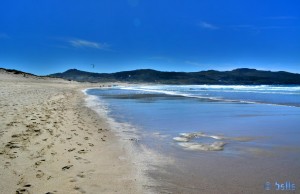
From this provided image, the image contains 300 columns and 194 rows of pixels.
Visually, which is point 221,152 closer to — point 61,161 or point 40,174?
point 61,161

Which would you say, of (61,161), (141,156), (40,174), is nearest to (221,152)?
(141,156)

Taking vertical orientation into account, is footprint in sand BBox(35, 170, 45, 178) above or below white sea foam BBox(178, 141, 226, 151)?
above

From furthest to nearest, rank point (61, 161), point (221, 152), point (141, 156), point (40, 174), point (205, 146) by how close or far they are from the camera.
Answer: point (205, 146) < point (221, 152) < point (141, 156) < point (61, 161) < point (40, 174)

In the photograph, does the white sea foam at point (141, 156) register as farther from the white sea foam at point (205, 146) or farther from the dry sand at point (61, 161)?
the white sea foam at point (205, 146)

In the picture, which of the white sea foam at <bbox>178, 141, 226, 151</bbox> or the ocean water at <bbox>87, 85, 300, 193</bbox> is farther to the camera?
Result: the white sea foam at <bbox>178, 141, 226, 151</bbox>

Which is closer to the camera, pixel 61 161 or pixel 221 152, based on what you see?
pixel 61 161

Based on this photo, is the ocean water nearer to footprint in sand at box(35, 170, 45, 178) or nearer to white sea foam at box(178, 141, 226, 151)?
white sea foam at box(178, 141, 226, 151)

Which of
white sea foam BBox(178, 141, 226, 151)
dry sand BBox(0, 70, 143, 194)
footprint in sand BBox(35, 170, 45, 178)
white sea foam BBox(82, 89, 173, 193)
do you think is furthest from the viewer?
white sea foam BBox(178, 141, 226, 151)

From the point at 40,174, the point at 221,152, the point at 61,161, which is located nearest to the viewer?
the point at 40,174

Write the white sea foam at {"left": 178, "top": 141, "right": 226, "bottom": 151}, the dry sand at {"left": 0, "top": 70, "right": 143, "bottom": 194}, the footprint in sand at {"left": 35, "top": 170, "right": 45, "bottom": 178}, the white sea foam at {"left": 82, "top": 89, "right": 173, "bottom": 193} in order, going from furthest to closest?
the white sea foam at {"left": 178, "top": 141, "right": 226, "bottom": 151} < the white sea foam at {"left": 82, "top": 89, "right": 173, "bottom": 193} < the footprint in sand at {"left": 35, "top": 170, "right": 45, "bottom": 178} < the dry sand at {"left": 0, "top": 70, "right": 143, "bottom": 194}

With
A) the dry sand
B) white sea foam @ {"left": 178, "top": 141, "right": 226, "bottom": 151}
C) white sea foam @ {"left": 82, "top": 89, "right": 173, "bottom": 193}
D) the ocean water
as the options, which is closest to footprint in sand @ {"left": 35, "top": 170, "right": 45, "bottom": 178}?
the dry sand

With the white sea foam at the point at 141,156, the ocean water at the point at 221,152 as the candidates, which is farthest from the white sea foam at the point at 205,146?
the white sea foam at the point at 141,156

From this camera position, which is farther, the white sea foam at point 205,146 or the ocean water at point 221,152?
the white sea foam at point 205,146

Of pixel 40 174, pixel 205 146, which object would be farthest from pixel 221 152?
pixel 40 174
